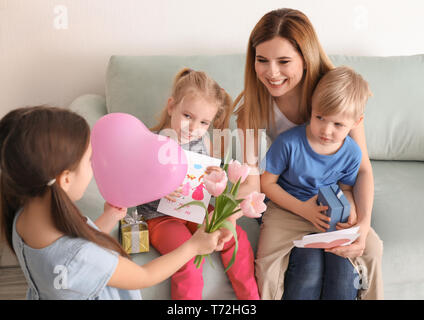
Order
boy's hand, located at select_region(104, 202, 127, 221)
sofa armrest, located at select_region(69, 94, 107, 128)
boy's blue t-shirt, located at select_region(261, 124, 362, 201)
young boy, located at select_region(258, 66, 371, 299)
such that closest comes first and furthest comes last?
boy's hand, located at select_region(104, 202, 127, 221) → young boy, located at select_region(258, 66, 371, 299) → boy's blue t-shirt, located at select_region(261, 124, 362, 201) → sofa armrest, located at select_region(69, 94, 107, 128)

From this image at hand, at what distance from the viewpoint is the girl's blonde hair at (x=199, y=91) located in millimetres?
1397

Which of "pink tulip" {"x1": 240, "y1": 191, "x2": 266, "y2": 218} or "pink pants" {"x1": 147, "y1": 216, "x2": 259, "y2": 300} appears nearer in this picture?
"pink tulip" {"x1": 240, "y1": 191, "x2": 266, "y2": 218}

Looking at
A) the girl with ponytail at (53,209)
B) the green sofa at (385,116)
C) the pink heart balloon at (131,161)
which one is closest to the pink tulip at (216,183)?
the pink heart balloon at (131,161)

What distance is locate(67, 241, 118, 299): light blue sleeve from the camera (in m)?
0.83

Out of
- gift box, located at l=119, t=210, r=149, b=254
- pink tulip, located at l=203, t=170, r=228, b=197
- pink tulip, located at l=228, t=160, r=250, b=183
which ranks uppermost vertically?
pink tulip, located at l=228, t=160, r=250, b=183

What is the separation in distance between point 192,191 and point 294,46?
61cm

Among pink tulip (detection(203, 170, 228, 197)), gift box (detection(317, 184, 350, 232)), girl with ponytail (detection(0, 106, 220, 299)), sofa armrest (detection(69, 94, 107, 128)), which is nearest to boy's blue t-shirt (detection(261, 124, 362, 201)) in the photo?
gift box (detection(317, 184, 350, 232))

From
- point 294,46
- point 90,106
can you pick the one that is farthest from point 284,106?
point 90,106

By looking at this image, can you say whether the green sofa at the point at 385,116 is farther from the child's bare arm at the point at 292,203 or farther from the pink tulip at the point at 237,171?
the pink tulip at the point at 237,171

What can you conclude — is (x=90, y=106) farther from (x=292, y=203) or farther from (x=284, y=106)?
(x=292, y=203)

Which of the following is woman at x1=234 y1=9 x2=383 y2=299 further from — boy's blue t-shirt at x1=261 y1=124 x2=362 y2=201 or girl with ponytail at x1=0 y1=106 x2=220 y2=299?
girl with ponytail at x1=0 y1=106 x2=220 y2=299

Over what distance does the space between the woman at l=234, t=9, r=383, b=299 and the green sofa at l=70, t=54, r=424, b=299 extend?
0.14 metres

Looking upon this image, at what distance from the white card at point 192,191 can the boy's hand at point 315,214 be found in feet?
1.15

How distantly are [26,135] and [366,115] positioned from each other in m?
1.52
